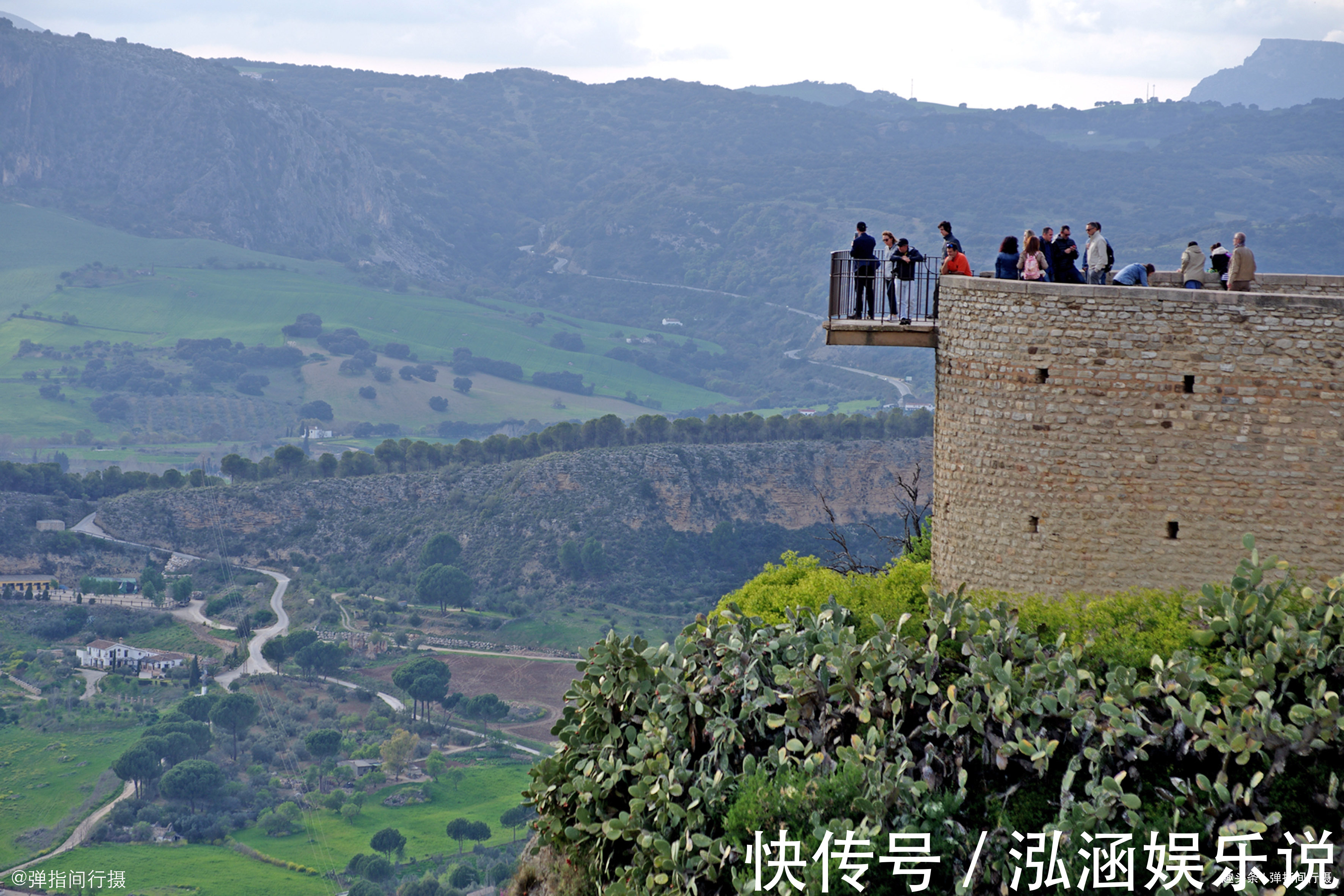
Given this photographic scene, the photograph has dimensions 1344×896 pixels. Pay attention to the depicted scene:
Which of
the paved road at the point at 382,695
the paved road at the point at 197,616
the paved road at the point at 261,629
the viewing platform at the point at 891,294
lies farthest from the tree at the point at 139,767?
the viewing platform at the point at 891,294

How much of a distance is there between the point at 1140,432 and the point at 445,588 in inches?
4441

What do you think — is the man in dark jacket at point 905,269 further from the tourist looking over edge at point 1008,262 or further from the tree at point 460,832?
the tree at point 460,832

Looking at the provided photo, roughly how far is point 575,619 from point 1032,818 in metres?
108

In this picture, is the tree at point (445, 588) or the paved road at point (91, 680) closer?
the paved road at point (91, 680)

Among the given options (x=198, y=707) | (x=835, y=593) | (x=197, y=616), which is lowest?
(x=198, y=707)

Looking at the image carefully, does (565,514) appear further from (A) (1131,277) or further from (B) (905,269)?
(A) (1131,277)

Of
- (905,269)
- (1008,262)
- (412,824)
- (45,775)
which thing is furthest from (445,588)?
(1008,262)

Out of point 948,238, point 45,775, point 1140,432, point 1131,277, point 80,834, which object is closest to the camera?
point 1140,432

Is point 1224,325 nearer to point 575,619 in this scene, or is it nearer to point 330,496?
point 575,619

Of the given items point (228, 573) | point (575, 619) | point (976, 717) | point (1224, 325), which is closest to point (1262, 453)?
point (1224, 325)

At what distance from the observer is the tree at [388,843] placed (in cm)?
8881

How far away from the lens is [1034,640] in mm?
18844

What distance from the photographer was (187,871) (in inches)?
3356

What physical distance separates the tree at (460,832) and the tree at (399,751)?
35.5 ft
